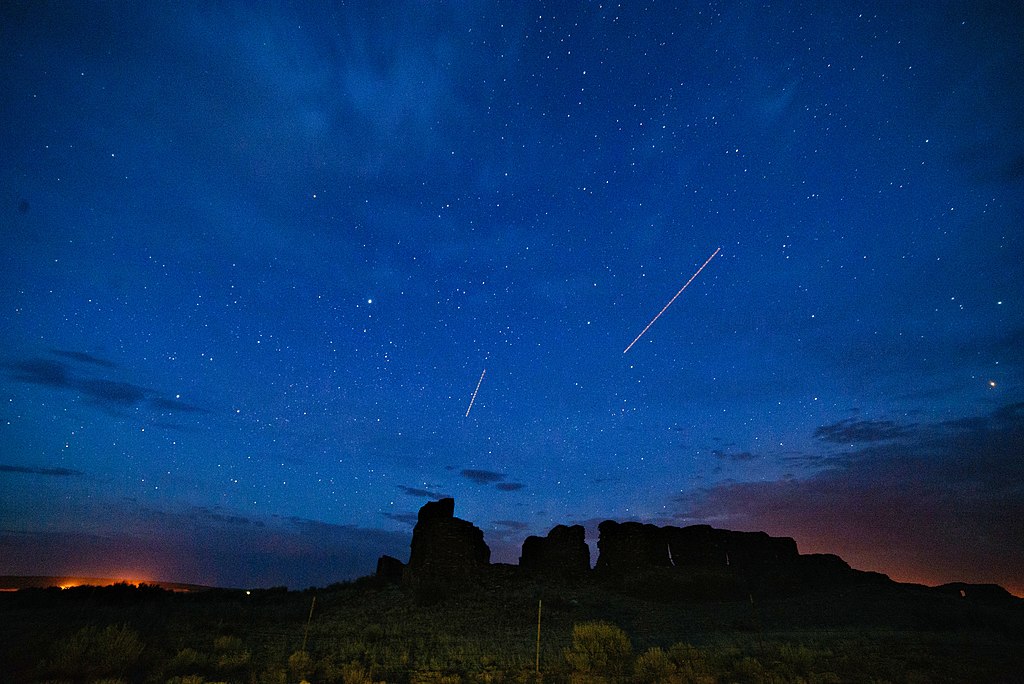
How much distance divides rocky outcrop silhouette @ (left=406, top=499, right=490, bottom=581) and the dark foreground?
1415 mm

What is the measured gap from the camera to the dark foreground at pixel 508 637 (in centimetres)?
1383

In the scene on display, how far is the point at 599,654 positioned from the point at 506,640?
580 centimetres

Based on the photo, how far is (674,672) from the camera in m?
13.9

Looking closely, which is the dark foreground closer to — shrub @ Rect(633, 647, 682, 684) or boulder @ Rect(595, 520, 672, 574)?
shrub @ Rect(633, 647, 682, 684)

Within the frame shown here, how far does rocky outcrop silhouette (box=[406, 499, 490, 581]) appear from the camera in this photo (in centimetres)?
3409

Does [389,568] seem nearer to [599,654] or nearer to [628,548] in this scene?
[628,548]

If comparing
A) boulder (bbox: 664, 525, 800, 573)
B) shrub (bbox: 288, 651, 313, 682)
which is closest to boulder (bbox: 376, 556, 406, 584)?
boulder (bbox: 664, 525, 800, 573)

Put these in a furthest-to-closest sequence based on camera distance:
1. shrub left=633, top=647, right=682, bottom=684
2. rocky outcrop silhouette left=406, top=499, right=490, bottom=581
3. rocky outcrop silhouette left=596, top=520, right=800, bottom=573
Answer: rocky outcrop silhouette left=596, top=520, right=800, bottom=573 < rocky outcrop silhouette left=406, top=499, right=490, bottom=581 < shrub left=633, top=647, right=682, bottom=684

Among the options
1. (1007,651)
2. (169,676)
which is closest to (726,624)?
(1007,651)

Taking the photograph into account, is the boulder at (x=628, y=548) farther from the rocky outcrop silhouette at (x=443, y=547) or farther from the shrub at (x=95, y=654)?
the shrub at (x=95, y=654)

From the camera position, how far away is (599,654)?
16.0m

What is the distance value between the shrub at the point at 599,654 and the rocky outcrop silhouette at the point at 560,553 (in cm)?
2122

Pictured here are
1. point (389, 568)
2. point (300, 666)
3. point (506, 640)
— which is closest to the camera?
point (300, 666)

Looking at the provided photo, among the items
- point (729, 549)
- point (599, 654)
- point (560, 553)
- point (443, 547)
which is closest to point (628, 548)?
point (560, 553)
